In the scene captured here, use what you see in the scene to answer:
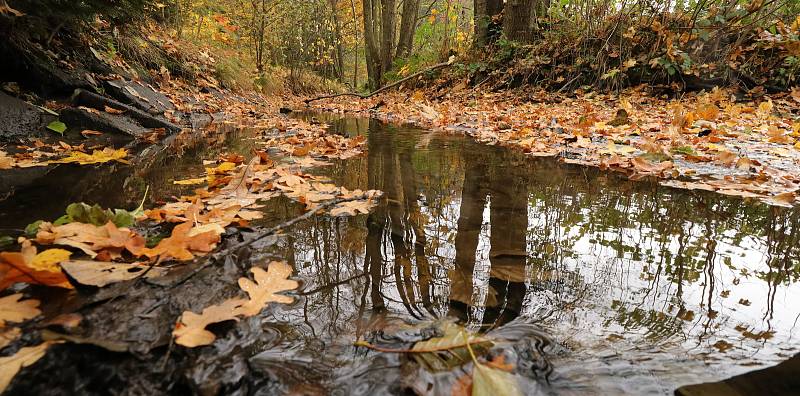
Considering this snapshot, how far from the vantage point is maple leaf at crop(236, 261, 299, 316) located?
37.4 inches

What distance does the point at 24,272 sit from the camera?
87 centimetres

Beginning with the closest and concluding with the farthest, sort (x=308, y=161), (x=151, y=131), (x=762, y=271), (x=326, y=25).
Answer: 1. (x=762, y=271)
2. (x=308, y=161)
3. (x=151, y=131)
4. (x=326, y=25)

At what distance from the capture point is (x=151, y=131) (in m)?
4.31

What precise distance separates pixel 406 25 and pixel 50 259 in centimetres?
1439

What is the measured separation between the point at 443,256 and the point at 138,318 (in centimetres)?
79

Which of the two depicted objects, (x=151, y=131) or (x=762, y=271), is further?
(x=151, y=131)

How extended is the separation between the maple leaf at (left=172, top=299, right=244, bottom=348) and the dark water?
0.12 ft

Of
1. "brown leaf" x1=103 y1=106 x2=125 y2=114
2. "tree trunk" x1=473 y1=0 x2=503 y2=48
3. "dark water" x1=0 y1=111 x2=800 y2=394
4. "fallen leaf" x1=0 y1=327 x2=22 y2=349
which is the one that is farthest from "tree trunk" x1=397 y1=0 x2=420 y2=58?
"fallen leaf" x1=0 y1=327 x2=22 y2=349

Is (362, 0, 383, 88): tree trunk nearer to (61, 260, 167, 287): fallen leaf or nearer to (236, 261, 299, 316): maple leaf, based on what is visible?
(236, 261, 299, 316): maple leaf

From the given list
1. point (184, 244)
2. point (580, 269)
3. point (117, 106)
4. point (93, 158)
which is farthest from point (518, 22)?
point (184, 244)

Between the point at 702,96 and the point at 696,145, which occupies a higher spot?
the point at 702,96

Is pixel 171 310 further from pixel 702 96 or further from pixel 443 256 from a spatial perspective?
pixel 702 96

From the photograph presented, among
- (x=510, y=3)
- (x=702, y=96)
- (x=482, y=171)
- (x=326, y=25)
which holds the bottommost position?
(x=482, y=171)

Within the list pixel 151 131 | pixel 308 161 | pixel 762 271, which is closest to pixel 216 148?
pixel 308 161
